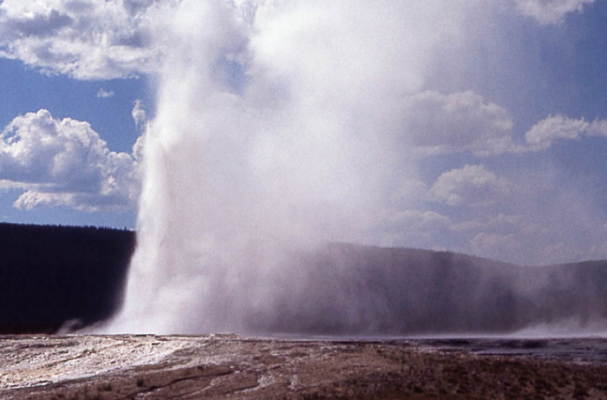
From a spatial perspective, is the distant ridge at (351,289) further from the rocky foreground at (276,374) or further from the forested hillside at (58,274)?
the rocky foreground at (276,374)

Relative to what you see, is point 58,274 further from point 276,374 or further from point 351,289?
point 276,374

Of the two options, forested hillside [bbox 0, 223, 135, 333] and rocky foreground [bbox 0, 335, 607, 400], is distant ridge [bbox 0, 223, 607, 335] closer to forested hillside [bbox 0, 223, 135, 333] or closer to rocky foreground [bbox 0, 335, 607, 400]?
forested hillside [bbox 0, 223, 135, 333]

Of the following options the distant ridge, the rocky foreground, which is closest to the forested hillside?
the distant ridge

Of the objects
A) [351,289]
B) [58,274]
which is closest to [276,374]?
[351,289]

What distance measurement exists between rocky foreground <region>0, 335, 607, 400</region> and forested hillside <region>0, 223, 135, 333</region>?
36912mm

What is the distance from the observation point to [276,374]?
28.5 m

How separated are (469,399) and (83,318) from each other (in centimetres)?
5918

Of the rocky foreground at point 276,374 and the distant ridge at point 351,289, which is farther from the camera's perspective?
the distant ridge at point 351,289

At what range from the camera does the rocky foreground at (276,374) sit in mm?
25219

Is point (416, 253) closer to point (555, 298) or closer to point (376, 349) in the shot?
point (555, 298)

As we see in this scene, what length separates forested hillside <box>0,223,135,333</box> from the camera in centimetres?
8069

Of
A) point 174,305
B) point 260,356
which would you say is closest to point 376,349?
point 260,356

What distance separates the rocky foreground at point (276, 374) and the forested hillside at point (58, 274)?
3691cm

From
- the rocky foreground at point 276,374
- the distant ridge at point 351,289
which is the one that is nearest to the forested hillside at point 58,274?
the distant ridge at point 351,289
